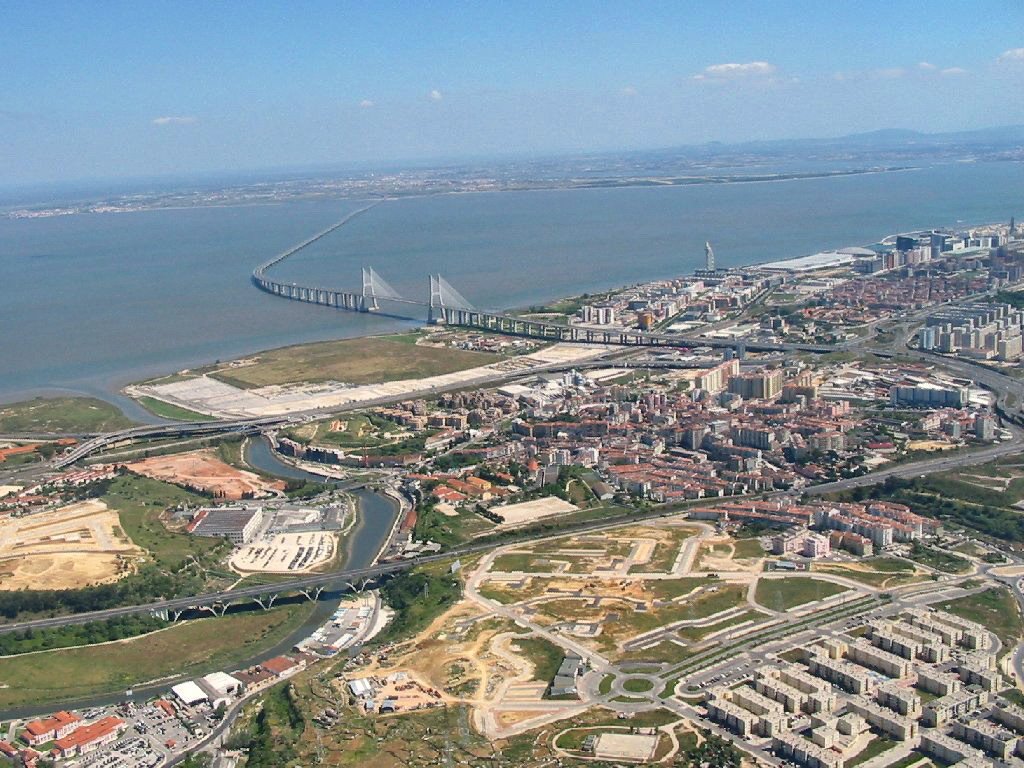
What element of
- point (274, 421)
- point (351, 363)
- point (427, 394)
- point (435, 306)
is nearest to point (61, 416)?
point (274, 421)

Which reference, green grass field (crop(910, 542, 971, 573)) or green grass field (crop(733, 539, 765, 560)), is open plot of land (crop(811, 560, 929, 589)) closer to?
green grass field (crop(910, 542, 971, 573))

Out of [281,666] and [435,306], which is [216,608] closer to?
[281,666]

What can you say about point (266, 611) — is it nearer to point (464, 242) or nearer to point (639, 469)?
point (639, 469)

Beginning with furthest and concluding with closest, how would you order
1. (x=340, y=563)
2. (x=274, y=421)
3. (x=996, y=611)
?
(x=274, y=421)
(x=340, y=563)
(x=996, y=611)

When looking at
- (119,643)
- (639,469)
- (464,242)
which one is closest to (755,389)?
(639,469)

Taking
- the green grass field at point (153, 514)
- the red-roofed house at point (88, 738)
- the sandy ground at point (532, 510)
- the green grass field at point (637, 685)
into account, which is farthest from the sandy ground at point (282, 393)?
the green grass field at point (637, 685)

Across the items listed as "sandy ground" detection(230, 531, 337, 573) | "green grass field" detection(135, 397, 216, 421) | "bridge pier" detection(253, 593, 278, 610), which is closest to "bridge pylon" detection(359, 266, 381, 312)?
"green grass field" detection(135, 397, 216, 421)

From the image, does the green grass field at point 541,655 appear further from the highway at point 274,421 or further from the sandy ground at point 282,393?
the sandy ground at point 282,393
